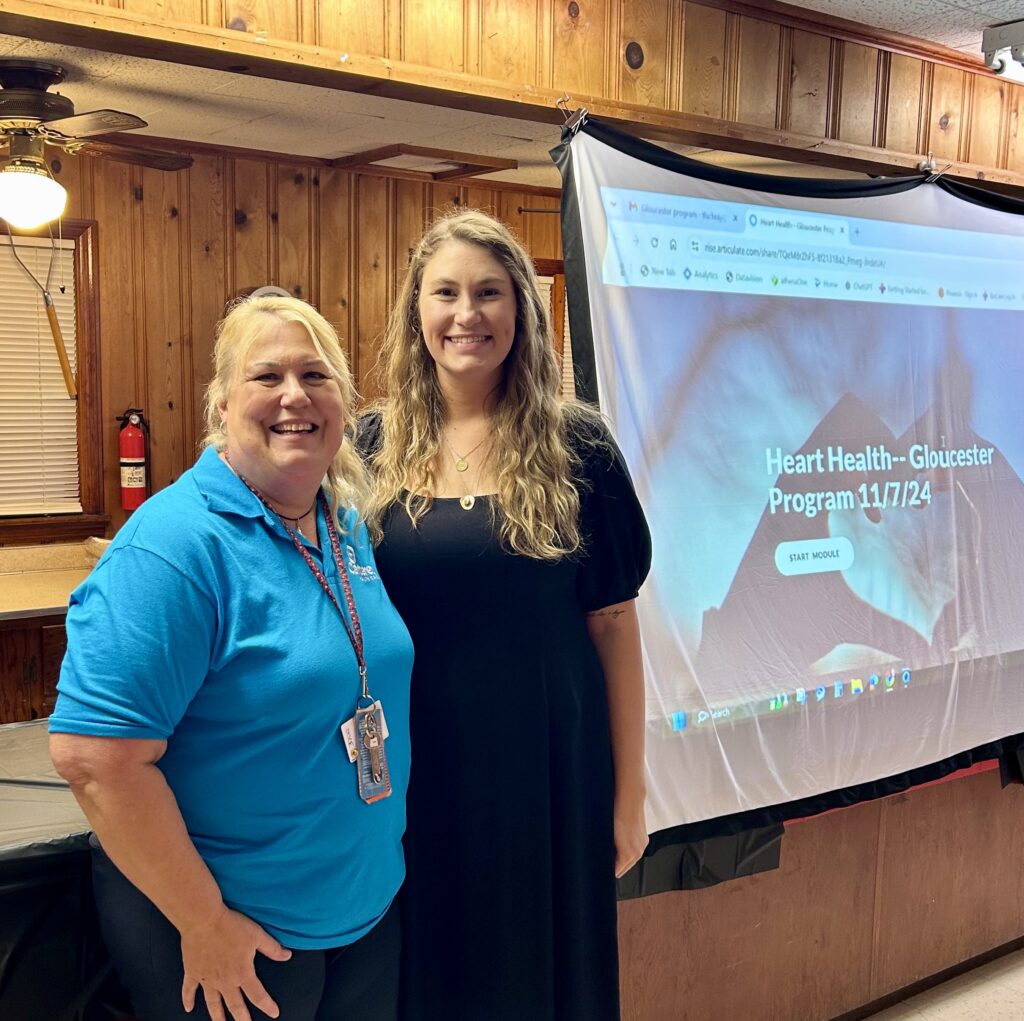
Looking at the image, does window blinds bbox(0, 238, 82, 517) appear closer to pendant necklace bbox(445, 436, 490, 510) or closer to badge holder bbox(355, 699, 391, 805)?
pendant necklace bbox(445, 436, 490, 510)

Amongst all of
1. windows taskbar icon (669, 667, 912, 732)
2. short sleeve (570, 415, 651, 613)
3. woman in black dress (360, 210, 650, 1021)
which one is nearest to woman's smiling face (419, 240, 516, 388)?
woman in black dress (360, 210, 650, 1021)

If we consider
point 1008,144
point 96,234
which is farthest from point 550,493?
point 96,234

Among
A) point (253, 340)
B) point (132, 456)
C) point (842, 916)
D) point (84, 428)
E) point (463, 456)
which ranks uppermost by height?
point (253, 340)

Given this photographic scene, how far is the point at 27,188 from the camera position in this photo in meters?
3.42

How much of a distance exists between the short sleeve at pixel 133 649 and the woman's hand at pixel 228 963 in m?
0.26

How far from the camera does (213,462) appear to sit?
1411mm

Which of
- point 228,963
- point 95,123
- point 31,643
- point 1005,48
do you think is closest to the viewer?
point 228,963

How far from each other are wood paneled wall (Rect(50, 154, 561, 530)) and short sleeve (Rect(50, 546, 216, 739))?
361 cm

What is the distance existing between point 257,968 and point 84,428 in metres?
3.62

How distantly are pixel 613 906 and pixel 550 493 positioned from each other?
695 mm

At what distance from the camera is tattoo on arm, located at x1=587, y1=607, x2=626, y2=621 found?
182 centimetres

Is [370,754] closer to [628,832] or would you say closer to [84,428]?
[628,832]

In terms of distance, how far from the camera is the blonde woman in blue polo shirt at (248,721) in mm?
1218

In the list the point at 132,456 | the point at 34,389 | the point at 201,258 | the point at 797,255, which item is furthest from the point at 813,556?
the point at 34,389
